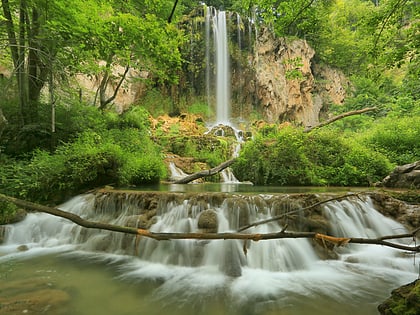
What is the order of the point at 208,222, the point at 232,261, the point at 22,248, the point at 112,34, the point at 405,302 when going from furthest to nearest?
the point at 112,34 < the point at 22,248 < the point at 208,222 < the point at 232,261 < the point at 405,302

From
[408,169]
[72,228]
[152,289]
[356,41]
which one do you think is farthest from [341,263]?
[356,41]

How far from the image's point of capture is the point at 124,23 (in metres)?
6.86

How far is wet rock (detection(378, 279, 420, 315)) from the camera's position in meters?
2.21

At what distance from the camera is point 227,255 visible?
431cm

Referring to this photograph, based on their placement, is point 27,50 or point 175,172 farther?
point 175,172

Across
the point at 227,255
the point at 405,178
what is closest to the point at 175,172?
the point at 227,255

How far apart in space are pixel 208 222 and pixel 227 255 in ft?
2.48

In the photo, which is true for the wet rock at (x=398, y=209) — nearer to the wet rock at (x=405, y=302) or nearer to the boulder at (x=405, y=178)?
the boulder at (x=405, y=178)

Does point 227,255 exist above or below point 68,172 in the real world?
below

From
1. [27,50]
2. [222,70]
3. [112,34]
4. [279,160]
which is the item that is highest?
[222,70]

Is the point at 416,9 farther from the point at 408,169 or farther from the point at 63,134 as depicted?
the point at 63,134

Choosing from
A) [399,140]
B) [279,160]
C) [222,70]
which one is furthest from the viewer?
[222,70]

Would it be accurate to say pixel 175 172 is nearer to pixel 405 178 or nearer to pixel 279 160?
pixel 279 160

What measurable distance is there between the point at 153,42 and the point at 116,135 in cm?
487
